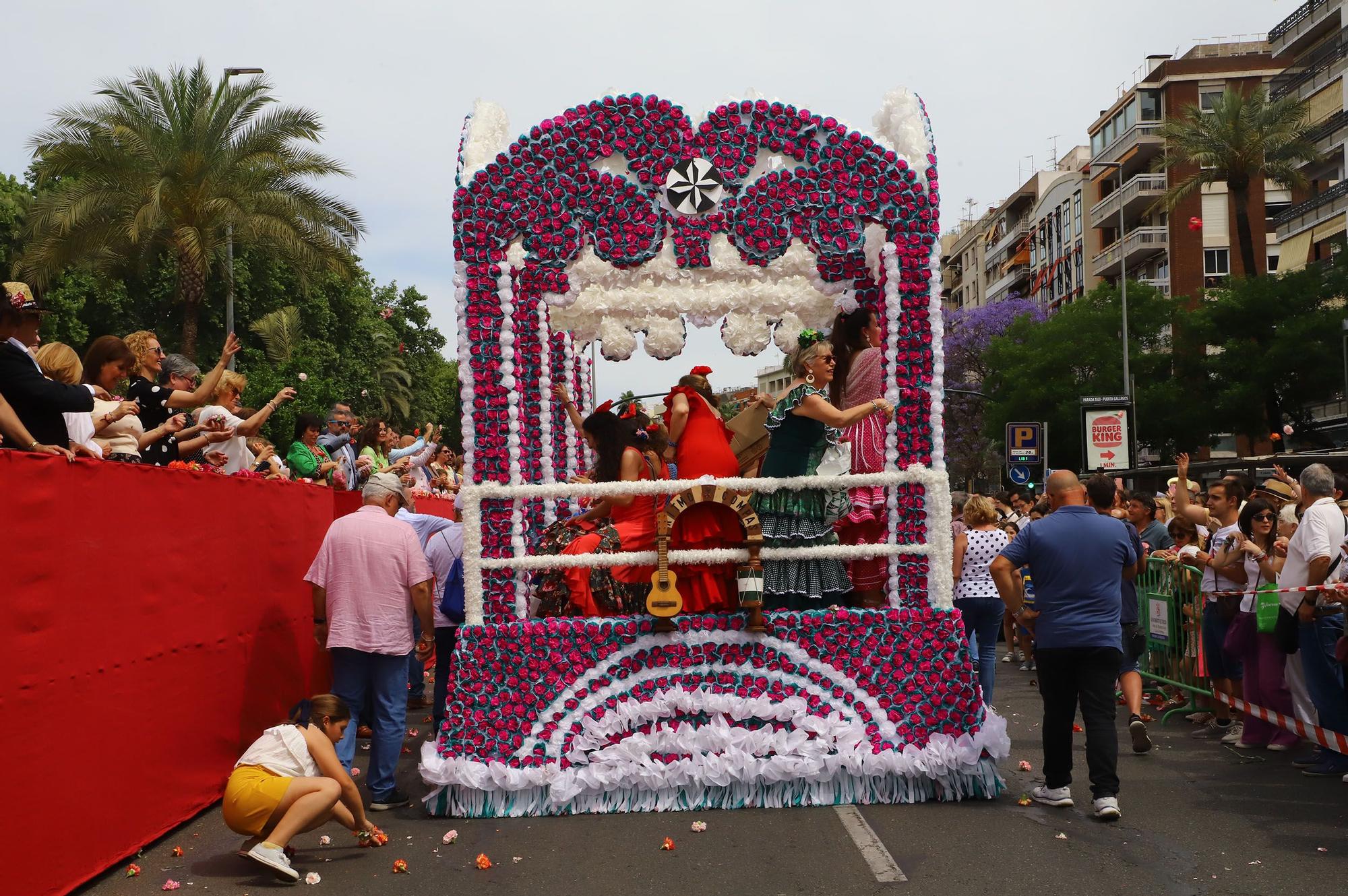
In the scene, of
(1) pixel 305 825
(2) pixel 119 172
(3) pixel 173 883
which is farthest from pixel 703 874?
(2) pixel 119 172

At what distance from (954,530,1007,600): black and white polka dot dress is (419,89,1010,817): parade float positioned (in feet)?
5.76

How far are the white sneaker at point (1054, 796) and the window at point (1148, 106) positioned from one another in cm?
5952

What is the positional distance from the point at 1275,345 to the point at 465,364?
33.8m

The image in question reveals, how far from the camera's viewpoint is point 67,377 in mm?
6719

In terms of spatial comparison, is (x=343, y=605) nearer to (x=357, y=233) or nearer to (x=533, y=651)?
(x=533, y=651)

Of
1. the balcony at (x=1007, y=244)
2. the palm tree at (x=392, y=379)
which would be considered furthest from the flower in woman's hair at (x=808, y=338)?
the balcony at (x=1007, y=244)

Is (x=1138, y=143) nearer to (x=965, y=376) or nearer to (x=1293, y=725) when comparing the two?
(x=965, y=376)

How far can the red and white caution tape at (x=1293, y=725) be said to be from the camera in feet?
26.1

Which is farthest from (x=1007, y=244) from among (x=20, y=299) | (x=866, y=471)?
(x=20, y=299)

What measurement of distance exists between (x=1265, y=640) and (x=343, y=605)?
20.2 ft

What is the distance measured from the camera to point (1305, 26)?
157 ft

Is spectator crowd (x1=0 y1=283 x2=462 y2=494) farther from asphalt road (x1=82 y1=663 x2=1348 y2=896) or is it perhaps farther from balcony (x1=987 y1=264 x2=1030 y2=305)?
balcony (x1=987 y1=264 x2=1030 y2=305)

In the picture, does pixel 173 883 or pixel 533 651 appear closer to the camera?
pixel 173 883

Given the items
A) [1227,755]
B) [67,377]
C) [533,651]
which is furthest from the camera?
[1227,755]
